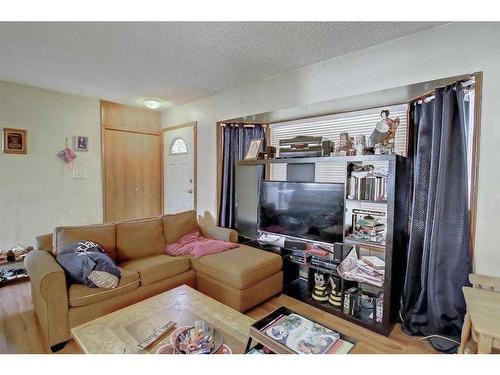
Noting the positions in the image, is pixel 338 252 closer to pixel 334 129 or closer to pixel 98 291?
pixel 334 129

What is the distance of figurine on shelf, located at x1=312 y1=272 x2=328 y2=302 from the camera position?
8.00 feet

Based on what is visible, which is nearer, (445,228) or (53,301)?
(53,301)

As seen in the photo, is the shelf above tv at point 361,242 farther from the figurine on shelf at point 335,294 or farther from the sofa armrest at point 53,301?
the sofa armrest at point 53,301

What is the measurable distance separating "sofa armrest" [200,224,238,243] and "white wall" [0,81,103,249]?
1.89m

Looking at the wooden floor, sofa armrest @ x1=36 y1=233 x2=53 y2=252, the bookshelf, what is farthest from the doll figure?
sofa armrest @ x1=36 y1=233 x2=53 y2=252

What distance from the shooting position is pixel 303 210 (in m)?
2.62

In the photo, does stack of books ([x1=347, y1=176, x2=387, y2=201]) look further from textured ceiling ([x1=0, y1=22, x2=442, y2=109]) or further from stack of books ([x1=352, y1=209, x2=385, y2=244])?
textured ceiling ([x1=0, y1=22, x2=442, y2=109])

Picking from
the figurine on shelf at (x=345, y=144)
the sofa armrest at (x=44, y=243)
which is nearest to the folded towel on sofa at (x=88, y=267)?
the sofa armrest at (x=44, y=243)

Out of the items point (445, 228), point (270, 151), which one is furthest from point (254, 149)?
point (445, 228)

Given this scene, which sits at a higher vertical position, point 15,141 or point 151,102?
point 151,102

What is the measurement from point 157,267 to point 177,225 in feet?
2.34

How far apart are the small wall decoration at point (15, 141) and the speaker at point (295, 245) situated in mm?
3404
